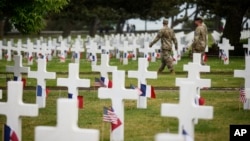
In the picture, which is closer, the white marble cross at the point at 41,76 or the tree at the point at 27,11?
the white marble cross at the point at 41,76

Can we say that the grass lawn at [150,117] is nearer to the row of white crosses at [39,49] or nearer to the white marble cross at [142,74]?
the white marble cross at [142,74]

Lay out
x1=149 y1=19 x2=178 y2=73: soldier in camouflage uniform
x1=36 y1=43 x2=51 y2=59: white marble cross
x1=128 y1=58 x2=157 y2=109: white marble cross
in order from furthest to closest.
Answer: x1=36 y1=43 x2=51 y2=59: white marble cross
x1=149 y1=19 x2=178 y2=73: soldier in camouflage uniform
x1=128 y1=58 x2=157 y2=109: white marble cross

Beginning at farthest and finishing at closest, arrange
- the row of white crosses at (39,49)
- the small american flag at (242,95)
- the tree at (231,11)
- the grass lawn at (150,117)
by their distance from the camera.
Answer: the tree at (231,11), the row of white crosses at (39,49), the small american flag at (242,95), the grass lawn at (150,117)

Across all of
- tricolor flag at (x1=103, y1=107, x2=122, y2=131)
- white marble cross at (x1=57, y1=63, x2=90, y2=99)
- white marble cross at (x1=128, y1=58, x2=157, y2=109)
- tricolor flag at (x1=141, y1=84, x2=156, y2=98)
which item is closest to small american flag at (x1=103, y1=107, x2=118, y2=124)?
tricolor flag at (x1=103, y1=107, x2=122, y2=131)

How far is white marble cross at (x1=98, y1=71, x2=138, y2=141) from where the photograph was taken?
8.73 metres

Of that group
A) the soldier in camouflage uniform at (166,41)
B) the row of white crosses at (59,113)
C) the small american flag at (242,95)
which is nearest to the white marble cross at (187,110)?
the row of white crosses at (59,113)

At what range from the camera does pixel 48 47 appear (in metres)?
29.5

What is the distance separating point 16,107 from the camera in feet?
24.7

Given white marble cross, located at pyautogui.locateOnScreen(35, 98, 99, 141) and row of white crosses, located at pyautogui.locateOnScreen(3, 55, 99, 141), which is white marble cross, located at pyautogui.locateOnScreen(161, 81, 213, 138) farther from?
white marble cross, located at pyautogui.locateOnScreen(35, 98, 99, 141)

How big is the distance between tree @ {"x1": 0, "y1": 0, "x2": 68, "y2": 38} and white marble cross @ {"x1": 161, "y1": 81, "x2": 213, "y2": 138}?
6.75m

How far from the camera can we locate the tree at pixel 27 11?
13.6 m

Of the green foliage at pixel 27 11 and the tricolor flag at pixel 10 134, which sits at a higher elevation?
the green foliage at pixel 27 11

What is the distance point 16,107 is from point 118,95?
1819 millimetres

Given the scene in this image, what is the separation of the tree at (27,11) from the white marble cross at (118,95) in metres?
5.07
